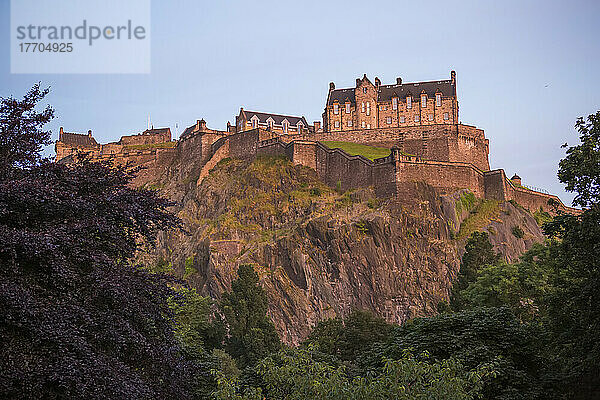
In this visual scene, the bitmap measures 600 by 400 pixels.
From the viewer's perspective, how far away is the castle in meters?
66.9

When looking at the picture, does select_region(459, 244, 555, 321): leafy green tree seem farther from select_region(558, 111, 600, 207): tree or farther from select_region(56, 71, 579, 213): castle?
select_region(56, 71, 579, 213): castle

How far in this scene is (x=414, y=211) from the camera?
64.3 metres

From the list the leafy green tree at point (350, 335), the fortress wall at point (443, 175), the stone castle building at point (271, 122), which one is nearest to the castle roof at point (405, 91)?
the stone castle building at point (271, 122)

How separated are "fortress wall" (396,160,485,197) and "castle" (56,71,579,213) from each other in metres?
0.09

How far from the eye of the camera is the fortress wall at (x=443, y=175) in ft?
215

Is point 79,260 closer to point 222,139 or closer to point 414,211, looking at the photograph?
point 414,211

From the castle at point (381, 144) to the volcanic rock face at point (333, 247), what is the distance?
73.0 inches

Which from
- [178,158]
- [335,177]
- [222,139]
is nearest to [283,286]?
[335,177]

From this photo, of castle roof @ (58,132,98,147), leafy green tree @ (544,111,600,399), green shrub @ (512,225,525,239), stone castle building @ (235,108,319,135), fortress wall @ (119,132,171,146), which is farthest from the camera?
castle roof @ (58,132,98,147)

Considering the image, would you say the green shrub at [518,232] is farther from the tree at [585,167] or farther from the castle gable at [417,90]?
the tree at [585,167]

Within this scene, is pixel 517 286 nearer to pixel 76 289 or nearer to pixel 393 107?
pixel 76 289

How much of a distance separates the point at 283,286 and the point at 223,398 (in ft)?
153

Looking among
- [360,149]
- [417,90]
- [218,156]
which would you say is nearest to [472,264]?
[360,149]

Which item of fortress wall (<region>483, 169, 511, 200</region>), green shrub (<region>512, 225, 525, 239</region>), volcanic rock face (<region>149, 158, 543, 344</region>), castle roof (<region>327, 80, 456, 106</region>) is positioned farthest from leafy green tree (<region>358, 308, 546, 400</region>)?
castle roof (<region>327, 80, 456, 106</region>)
